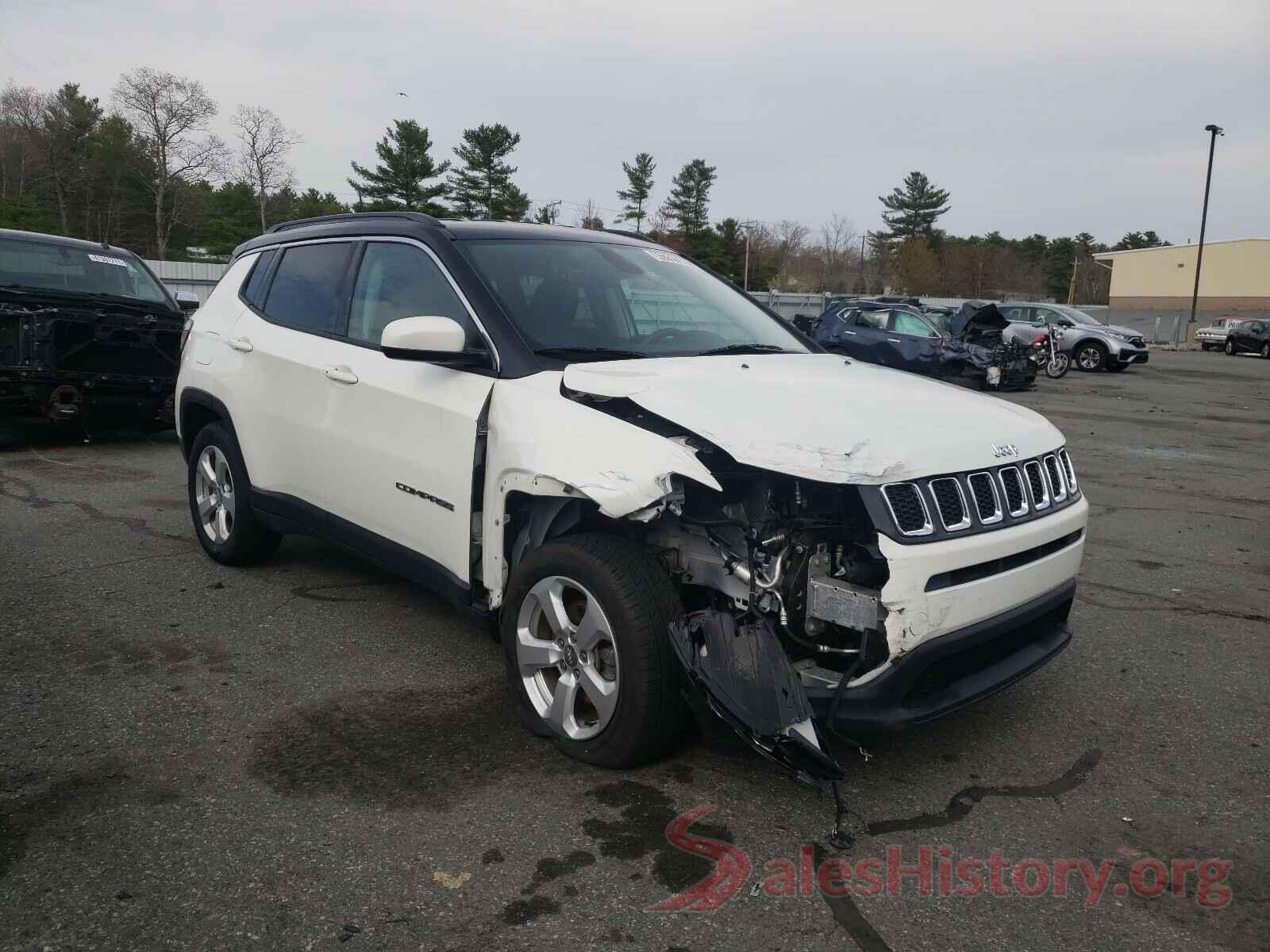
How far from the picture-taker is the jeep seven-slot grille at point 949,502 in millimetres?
2992

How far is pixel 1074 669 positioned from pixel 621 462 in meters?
2.51

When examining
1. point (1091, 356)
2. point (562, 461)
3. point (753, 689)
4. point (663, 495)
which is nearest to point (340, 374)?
point (562, 461)

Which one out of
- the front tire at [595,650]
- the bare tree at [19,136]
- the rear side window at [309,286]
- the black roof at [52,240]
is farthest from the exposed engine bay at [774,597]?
the bare tree at [19,136]

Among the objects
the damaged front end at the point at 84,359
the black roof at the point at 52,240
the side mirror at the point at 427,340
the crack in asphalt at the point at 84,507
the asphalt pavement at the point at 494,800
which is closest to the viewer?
the asphalt pavement at the point at 494,800

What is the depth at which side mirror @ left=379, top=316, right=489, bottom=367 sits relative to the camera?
11.6ft

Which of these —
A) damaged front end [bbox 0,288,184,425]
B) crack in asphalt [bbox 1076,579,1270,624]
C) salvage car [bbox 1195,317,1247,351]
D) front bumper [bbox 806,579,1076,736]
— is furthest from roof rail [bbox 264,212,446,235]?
salvage car [bbox 1195,317,1247,351]

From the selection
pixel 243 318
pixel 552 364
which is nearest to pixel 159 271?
pixel 243 318

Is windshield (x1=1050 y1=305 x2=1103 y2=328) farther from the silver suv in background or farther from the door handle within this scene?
the door handle

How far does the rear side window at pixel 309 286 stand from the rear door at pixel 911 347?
1512 cm

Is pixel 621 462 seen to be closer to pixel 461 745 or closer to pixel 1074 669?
pixel 461 745

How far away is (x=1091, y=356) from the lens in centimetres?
2611

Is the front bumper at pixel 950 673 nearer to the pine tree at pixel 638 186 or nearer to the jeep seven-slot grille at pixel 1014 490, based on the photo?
the jeep seven-slot grille at pixel 1014 490

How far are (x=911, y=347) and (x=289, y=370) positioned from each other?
16.0 m

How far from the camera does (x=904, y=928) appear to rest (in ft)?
8.26
